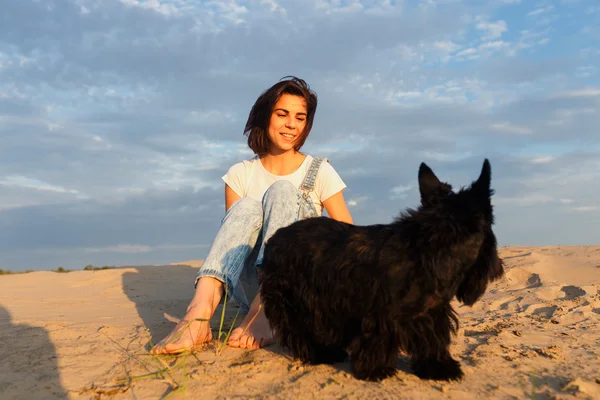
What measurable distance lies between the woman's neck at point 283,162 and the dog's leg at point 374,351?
2.26 metres

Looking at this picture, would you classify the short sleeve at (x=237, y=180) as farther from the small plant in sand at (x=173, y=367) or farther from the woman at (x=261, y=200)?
the small plant in sand at (x=173, y=367)

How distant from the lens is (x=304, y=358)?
2842 mm

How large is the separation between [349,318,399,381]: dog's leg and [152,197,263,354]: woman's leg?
130 centimetres

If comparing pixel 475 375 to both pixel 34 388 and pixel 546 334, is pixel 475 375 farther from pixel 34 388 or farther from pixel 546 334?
pixel 34 388

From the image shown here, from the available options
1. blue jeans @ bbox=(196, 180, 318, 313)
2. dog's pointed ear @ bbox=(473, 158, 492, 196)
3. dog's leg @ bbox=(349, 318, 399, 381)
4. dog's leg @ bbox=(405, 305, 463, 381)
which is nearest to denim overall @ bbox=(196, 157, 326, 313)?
blue jeans @ bbox=(196, 180, 318, 313)

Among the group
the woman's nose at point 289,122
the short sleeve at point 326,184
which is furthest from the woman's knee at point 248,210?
the woman's nose at point 289,122

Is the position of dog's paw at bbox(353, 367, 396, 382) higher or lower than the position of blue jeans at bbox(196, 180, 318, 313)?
lower

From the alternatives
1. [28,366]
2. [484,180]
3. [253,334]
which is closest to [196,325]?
[253,334]

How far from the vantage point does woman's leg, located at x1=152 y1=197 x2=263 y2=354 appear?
3.47 m

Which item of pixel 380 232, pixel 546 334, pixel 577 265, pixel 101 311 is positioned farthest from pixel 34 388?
pixel 577 265

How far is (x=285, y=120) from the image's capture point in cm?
436

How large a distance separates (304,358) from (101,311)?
11.4 feet

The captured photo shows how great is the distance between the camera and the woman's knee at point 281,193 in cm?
361

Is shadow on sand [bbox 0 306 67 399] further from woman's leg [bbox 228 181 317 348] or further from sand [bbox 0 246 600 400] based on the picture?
woman's leg [bbox 228 181 317 348]
